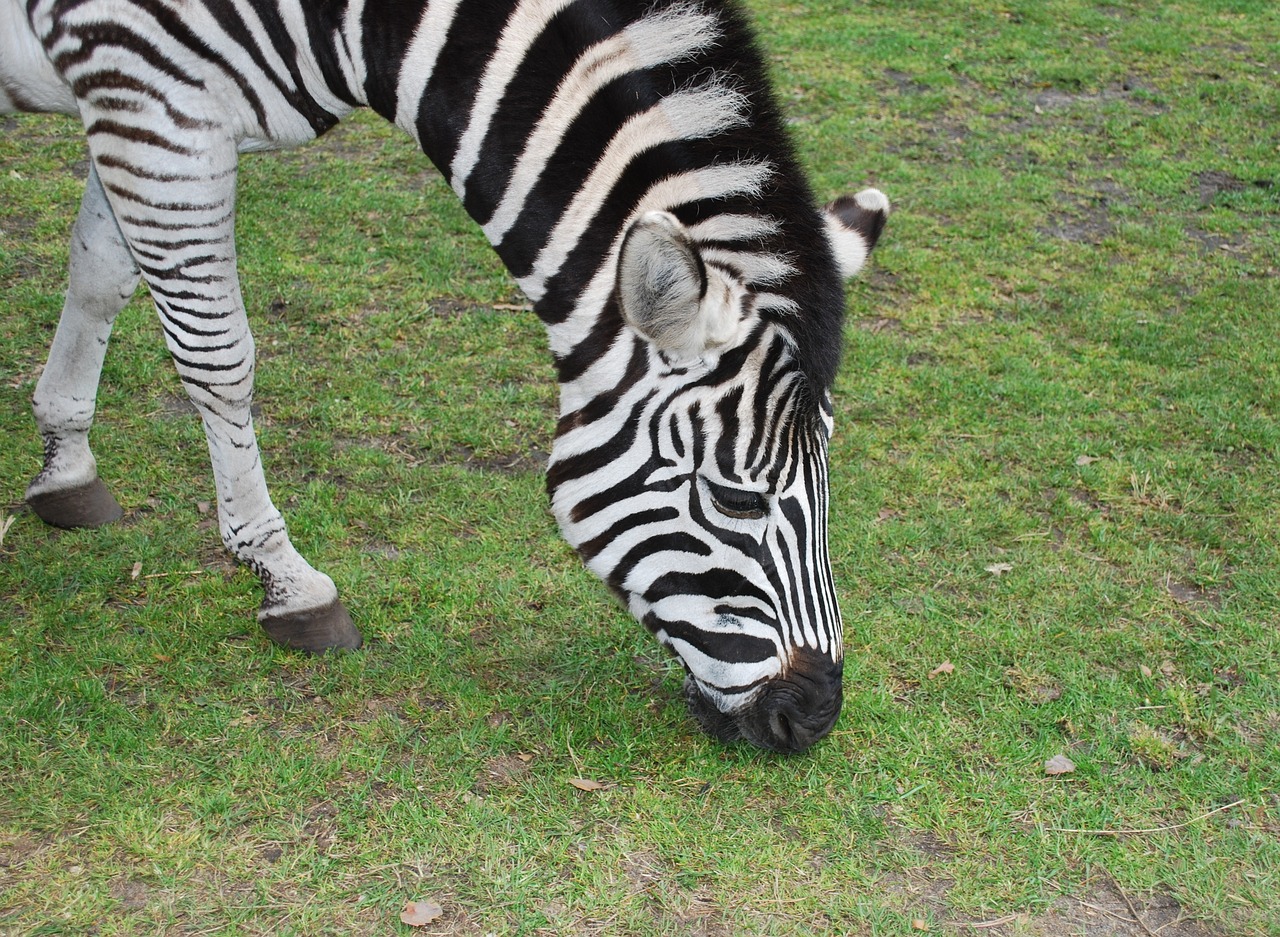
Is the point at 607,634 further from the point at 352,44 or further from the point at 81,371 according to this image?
the point at 81,371

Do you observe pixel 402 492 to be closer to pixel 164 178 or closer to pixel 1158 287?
pixel 164 178

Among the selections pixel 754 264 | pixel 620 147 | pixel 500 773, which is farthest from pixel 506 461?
pixel 754 264

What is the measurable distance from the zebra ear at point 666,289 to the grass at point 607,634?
1.70 metres

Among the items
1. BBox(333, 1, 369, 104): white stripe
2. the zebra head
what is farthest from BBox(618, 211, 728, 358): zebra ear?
BBox(333, 1, 369, 104): white stripe

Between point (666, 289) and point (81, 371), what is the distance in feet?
10.5

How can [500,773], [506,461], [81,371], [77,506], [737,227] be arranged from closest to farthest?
[737,227], [500,773], [81,371], [77,506], [506,461]

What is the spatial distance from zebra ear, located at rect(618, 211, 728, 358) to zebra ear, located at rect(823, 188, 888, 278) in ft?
2.08

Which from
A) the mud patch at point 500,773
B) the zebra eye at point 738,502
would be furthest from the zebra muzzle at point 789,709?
the mud patch at point 500,773

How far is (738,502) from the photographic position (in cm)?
326

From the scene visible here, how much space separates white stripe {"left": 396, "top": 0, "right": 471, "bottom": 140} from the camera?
3.54 metres

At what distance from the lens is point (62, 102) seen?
4.07 meters

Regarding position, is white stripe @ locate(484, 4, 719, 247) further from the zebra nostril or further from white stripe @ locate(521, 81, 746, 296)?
the zebra nostril

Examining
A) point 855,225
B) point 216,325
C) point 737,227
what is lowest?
point 216,325

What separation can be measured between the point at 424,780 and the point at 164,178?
228cm
